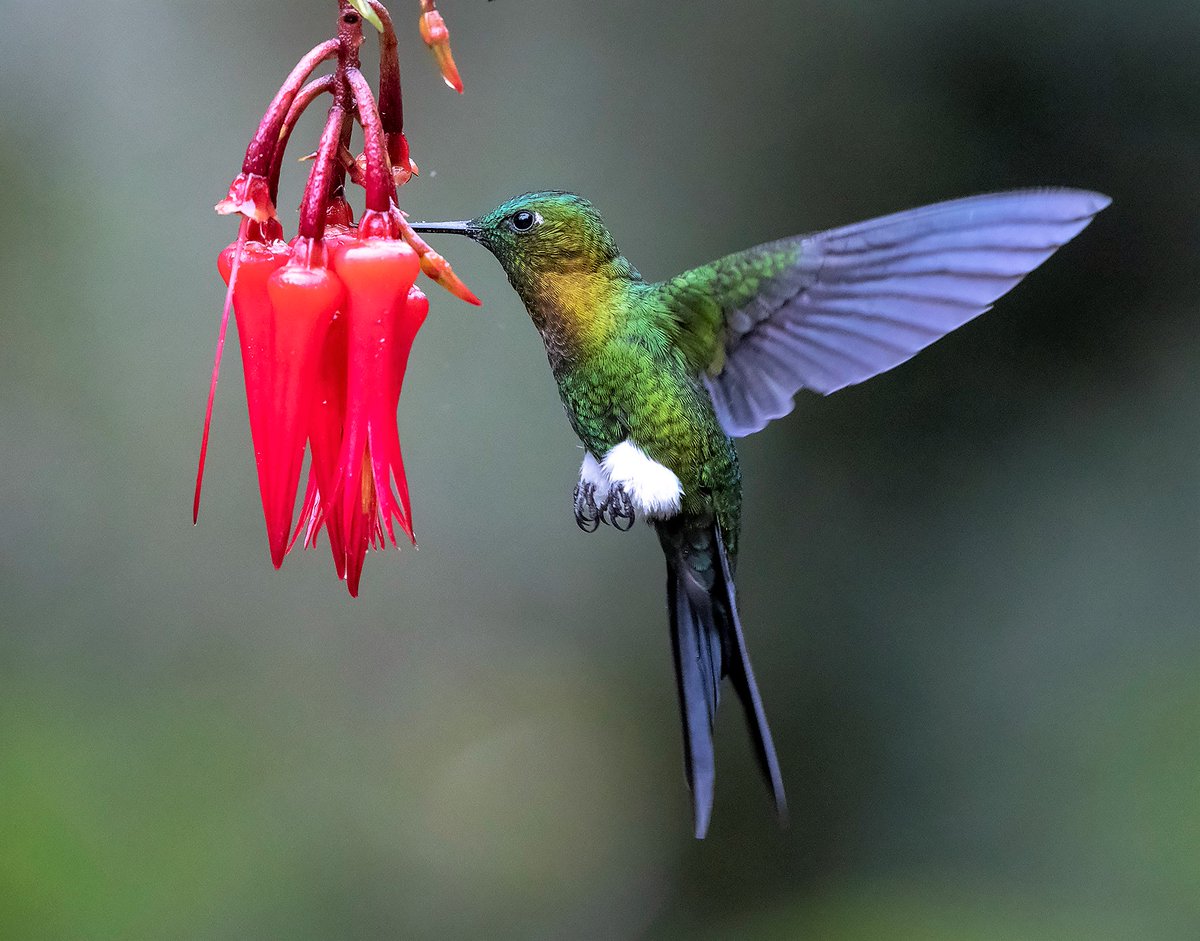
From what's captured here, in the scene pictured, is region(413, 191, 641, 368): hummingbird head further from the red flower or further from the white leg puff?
the red flower

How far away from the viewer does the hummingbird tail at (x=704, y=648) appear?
143 cm

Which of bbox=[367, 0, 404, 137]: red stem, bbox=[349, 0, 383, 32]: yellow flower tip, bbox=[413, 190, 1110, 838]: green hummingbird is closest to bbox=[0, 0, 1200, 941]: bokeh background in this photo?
bbox=[413, 190, 1110, 838]: green hummingbird

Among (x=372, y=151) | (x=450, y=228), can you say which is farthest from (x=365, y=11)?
(x=450, y=228)

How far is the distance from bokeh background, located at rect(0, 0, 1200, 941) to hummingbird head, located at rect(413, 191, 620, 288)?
1174mm

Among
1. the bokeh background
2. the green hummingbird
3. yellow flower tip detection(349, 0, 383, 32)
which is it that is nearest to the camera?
yellow flower tip detection(349, 0, 383, 32)

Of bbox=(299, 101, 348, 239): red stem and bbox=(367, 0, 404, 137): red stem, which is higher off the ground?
bbox=(367, 0, 404, 137): red stem

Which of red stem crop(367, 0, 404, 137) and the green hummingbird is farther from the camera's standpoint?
the green hummingbird

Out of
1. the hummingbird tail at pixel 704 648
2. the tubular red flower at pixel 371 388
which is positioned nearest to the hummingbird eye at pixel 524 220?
the tubular red flower at pixel 371 388

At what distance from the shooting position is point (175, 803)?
2477 mm

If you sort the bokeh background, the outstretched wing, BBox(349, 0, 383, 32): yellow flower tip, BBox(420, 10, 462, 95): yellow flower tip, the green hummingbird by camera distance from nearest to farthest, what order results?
BBox(349, 0, 383, 32): yellow flower tip → BBox(420, 10, 462, 95): yellow flower tip → the outstretched wing → the green hummingbird → the bokeh background

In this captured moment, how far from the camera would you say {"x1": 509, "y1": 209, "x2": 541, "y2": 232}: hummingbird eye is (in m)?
1.35

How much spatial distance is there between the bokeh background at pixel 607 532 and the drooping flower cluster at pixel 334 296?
1492mm

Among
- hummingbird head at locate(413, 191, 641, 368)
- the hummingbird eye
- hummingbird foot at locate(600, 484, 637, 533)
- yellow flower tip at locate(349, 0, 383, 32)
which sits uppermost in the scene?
yellow flower tip at locate(349, 0, 383, 32)

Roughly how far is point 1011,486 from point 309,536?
75.4 inches
